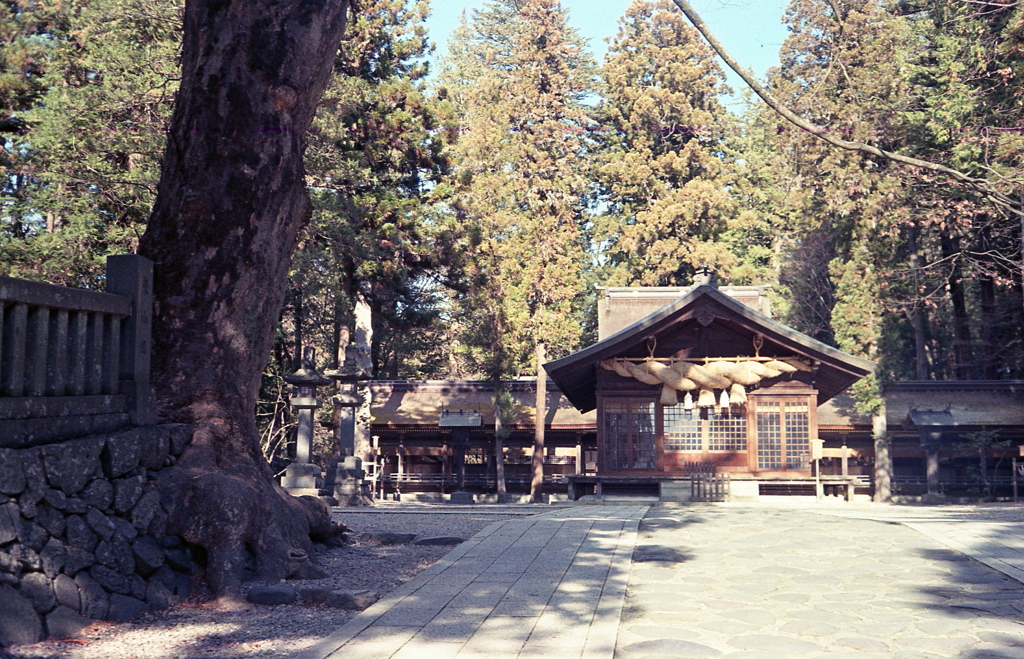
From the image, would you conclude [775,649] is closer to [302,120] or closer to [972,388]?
[302,120]

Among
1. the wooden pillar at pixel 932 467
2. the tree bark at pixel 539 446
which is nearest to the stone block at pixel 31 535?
the tree bark at pixel 539 446

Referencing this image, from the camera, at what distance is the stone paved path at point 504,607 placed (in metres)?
4.61

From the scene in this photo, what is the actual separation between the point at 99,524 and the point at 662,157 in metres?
33.7

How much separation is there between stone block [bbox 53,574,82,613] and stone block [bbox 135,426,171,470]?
47.4 inches

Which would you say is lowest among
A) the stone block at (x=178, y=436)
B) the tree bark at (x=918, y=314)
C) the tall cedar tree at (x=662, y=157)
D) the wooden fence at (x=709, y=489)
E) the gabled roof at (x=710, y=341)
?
the wooden fence at (x=709, y=489)

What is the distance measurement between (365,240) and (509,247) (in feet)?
23.3

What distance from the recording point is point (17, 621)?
472 cm

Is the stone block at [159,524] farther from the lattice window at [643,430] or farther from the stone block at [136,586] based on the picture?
the lattice window at [643,430]

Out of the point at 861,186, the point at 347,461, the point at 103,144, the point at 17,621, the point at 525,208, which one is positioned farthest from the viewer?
the point at 525,208

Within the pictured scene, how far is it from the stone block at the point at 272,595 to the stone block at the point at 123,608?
71cm

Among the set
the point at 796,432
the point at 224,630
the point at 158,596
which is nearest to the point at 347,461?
the point at 796,432

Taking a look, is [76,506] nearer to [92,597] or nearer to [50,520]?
[50,520]

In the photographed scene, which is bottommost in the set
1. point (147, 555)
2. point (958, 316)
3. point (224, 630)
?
point (224, 630)

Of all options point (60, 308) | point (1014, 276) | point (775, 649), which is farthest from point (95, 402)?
point (1014, 276)
